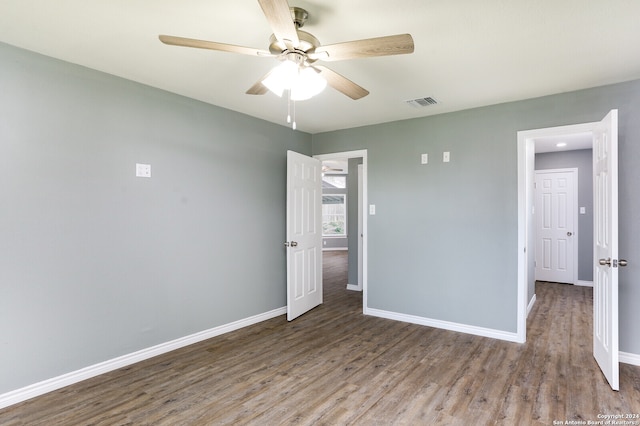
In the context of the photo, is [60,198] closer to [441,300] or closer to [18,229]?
[18,229]

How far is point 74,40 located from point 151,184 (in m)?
1.25

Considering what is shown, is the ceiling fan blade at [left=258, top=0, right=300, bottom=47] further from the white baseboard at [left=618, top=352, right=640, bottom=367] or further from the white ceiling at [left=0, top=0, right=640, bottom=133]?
the white baseboard at [left=618, top=352, right=640, bottom=367]

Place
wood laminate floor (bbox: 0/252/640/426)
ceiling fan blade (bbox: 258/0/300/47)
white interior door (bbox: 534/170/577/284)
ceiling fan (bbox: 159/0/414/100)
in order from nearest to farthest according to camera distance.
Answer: ceiling fan blade (bbox: 258/0/300/47), ceiling fan (bbox: 159/0/414/100), wood laminate floor (bbox: 0/252/640/426), white interior door (bbox: 534/170/577/284)

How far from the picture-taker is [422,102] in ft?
11.9

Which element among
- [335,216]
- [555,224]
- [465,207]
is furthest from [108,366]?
[335,216]

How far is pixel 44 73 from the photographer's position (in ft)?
8.42

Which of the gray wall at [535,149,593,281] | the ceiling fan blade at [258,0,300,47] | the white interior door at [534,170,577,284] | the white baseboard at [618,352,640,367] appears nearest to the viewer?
the ceiling fan blade at [258,0,300,47]

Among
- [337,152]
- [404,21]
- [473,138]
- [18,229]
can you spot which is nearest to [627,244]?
[473,138]

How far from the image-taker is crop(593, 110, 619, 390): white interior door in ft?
8.41

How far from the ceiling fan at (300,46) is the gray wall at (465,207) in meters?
2.35

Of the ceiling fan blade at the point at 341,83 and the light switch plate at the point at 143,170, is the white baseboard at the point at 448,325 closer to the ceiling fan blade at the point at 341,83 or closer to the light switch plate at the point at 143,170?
the ceiling fan blade at the point at 341,83

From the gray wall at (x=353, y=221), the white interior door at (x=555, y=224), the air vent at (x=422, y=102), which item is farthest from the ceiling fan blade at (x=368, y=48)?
the white interior door at (x=555, y=224)

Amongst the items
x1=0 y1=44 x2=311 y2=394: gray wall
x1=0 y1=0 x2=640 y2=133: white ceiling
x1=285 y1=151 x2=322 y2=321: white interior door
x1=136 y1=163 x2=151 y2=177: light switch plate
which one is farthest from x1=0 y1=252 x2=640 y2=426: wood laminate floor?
x1=0 y1=0 x2=640 y2=133: white ceiling

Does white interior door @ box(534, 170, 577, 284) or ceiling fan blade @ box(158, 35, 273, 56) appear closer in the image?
ceiling fan blade @ box(158, 35, 273, 56)
